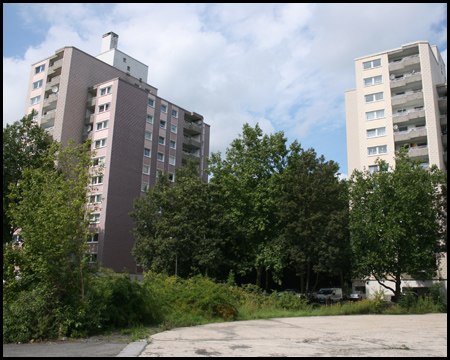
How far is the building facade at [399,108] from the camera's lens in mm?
49281

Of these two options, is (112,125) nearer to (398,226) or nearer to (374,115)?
(374,115)

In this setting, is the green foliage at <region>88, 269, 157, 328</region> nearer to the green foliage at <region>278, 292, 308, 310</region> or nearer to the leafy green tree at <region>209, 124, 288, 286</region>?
the green foliage at <region>278, 292, 308, 310</region>

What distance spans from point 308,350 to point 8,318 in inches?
322

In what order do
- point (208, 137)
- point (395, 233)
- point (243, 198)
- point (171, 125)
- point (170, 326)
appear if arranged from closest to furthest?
1. point (170, 326)
2. point (395, 233)
3. point (243, 198)
4. point (171, 125)
5. point (208, 137)

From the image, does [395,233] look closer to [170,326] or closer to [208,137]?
[170,326]

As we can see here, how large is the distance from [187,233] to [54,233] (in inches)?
1031

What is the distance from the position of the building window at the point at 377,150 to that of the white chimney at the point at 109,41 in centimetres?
4350

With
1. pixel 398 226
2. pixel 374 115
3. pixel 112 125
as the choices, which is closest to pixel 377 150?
pixel 374 115

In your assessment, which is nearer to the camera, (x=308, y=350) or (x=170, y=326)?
(x=308, y=350)

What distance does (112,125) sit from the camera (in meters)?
52.8

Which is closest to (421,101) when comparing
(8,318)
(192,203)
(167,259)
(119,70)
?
(192,203)

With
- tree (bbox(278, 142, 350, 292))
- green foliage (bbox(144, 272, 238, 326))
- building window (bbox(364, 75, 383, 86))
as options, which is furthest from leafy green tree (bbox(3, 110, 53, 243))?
building window (bbox(364, 75, 383, 86))

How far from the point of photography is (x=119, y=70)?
62875mm

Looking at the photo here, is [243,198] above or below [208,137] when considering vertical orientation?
below
